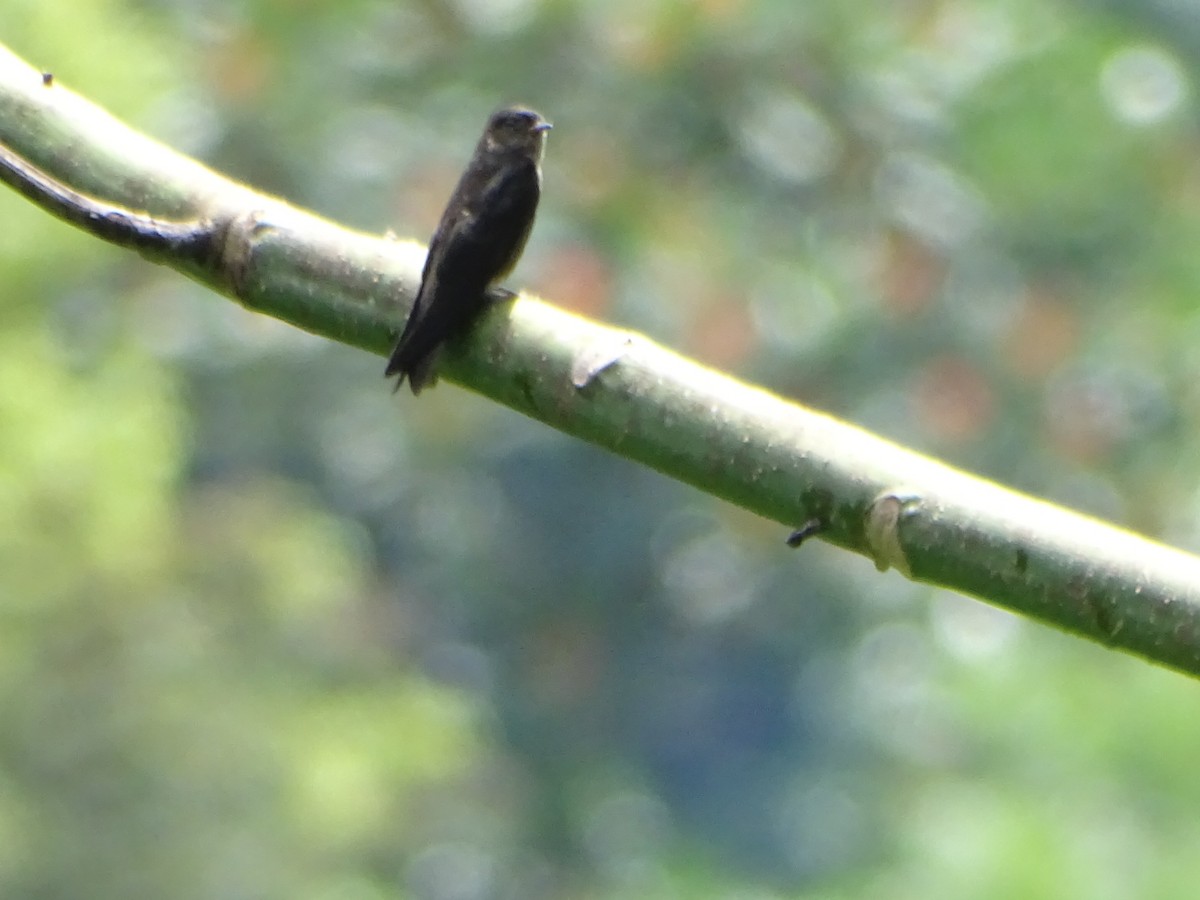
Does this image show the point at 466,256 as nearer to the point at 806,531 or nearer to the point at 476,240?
the point at 476,240

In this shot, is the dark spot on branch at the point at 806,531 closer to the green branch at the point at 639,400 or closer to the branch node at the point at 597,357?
the green branch at the point at 639,400

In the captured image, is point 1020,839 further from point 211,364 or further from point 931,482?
point 211,364

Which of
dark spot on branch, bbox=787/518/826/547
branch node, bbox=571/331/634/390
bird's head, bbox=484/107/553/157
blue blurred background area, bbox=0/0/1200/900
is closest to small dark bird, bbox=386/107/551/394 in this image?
bird's head, bbox=484/107/553/157

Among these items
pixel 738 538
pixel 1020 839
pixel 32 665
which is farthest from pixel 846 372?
pixel 1020 839

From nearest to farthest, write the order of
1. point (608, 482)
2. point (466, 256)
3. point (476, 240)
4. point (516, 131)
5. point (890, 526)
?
1. point (890, 526)
2. point (466, 256)
3. point (476, 240)
4. point (516, 131)
5. point (608, 482)

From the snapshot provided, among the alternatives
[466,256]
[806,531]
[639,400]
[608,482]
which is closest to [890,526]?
[806,531]

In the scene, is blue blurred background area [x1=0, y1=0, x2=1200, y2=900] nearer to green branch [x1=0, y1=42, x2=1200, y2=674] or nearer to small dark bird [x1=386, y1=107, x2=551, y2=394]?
small dark bird [x1=386, y1=107, x2=551, y2=394]
